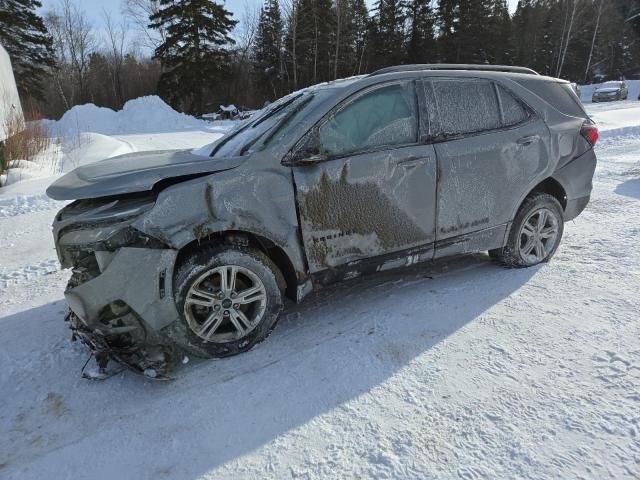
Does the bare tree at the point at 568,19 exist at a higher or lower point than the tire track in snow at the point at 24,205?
higher

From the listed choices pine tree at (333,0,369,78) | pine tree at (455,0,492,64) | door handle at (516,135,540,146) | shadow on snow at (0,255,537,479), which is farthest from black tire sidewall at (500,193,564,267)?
pine tree at (455,0,492,64)

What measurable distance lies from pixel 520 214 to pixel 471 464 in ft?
8.42

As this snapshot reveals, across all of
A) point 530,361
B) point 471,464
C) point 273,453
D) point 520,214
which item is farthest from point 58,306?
point 520,214

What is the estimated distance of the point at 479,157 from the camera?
3.60 metres

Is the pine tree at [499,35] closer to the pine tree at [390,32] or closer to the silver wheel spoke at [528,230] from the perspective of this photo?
the pine tree at [390,32]

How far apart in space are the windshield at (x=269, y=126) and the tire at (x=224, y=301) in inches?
32.5

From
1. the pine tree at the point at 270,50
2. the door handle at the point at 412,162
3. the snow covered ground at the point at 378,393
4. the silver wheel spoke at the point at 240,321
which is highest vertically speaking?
the pine tree at the point at 270,50

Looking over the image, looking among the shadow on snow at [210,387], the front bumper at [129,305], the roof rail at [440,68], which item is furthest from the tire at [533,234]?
the front bumper at [129,305]

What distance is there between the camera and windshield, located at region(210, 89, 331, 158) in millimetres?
3182

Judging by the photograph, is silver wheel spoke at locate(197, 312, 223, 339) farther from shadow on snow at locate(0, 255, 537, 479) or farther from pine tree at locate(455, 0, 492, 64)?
pine tree at locate(455, 0, 492, 64)

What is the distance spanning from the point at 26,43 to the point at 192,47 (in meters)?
13.7

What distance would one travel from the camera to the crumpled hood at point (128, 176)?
2762 millimetres

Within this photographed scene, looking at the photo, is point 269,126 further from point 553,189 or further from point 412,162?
point 553,189

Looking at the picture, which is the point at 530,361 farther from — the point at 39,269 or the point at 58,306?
the point at 39,269
